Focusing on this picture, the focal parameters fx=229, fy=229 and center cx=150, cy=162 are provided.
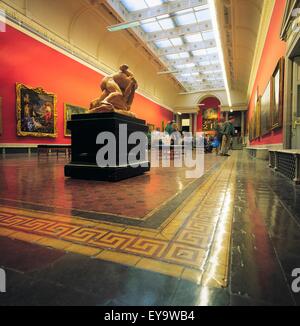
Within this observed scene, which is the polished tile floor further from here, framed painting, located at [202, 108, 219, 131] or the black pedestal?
framed painting, located at [202, 108, 219, 131]

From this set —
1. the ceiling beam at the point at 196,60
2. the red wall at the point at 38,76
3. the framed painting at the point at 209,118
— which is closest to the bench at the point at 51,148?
the red wall at the point at 38,76

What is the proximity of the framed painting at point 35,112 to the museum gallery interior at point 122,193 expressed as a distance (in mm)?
43

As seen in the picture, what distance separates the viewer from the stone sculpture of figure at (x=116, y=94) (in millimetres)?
3674

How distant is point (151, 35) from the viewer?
1292 cm

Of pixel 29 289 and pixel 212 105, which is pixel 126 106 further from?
pixel 212 105

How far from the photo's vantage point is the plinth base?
3298 millimetres

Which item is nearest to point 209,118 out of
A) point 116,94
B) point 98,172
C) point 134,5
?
point 134,5

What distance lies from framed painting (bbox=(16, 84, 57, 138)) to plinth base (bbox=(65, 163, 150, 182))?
573 centimetres

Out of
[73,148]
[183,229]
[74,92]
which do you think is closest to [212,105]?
[74,92]

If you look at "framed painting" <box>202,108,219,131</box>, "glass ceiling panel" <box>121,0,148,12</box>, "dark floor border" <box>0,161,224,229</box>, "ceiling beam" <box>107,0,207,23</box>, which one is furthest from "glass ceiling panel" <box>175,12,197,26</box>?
"framed painting" <box>202,108,219,131</box>

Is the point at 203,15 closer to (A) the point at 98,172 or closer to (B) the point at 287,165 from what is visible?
(B) the point at 287,165

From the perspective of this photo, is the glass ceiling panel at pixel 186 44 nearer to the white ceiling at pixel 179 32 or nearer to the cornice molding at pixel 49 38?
the white ceiling at pixel 179 32

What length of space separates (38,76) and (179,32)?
7.56m

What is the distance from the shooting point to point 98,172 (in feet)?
11.1
